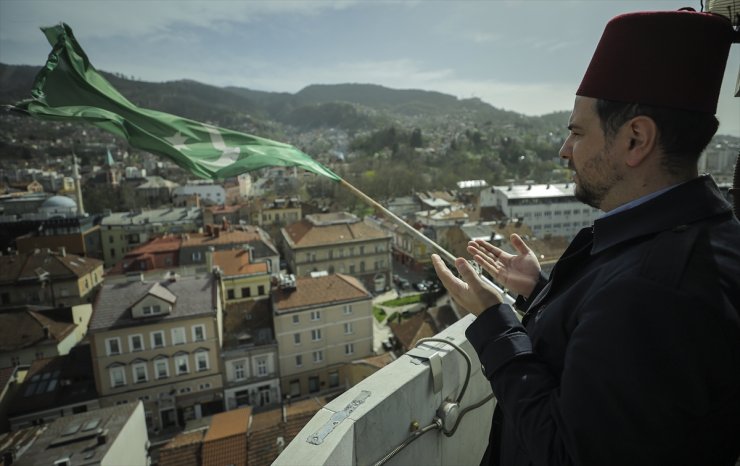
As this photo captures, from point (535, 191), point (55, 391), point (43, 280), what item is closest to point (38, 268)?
point (43, 280)

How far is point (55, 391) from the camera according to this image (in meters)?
16.9

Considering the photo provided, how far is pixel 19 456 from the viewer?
36.0 feet

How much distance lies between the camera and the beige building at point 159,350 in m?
17.1

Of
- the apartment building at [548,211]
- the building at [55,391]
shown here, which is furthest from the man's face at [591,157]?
the apartment building at [548,211]

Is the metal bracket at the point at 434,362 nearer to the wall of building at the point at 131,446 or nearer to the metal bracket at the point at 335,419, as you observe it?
the metal bracket at the point at 335,419

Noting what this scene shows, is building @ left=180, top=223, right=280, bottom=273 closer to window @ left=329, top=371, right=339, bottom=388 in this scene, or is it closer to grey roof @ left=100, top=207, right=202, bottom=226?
window @ left=329, top=371, right=339, bottom=388

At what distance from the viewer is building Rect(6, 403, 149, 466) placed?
35.3 ft

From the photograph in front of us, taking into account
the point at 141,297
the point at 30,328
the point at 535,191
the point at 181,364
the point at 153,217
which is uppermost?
→ the point at 535,191

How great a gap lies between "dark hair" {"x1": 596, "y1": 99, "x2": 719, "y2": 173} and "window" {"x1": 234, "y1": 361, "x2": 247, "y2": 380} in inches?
761

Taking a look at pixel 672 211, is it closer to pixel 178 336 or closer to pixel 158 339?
pixel 178 336

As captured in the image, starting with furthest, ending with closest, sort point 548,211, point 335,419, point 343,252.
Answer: point 548,211 → point 343,252 → point 335,419

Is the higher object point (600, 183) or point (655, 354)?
point (600, 183)

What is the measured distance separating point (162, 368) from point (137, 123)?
1607 cm

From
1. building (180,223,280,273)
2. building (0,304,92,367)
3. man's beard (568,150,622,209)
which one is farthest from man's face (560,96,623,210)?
building (180,223,280,273)
